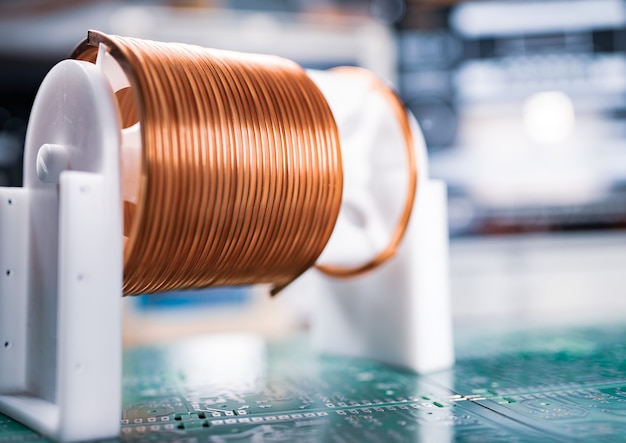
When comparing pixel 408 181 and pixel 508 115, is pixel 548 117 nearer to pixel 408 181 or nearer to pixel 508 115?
pixel 508 115

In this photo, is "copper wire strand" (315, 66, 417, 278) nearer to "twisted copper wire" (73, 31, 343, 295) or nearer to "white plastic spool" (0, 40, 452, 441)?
"white plastic spool" (0, 40, 452, 441)

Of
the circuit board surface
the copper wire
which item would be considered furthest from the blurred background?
the copper wire

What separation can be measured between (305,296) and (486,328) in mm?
1543

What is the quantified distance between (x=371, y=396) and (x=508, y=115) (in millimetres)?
3073

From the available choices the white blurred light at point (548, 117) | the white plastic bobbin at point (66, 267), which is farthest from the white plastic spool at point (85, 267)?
the white blurred light at point (548, 117)

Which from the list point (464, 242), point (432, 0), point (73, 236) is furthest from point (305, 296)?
point (73, 236)

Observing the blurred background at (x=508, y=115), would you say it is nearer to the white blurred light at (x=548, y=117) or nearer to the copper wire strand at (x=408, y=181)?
the white blurred light at (x=548, y=117)

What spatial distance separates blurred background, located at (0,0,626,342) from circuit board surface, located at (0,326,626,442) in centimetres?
179

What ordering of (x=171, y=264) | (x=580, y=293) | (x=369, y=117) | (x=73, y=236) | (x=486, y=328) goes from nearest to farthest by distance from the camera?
(x=73, y=236) < (x=171, y=264) < (x=369, y=117) < (x=486, y=328) < (x=580, y=293)

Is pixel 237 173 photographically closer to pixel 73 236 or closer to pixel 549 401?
pixel 73 236

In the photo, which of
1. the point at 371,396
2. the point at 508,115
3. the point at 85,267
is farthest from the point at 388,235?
the point at 508,115

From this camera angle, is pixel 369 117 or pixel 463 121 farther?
pixel 463 121

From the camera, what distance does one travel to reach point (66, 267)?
128cm

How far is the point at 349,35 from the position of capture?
4.27 m
